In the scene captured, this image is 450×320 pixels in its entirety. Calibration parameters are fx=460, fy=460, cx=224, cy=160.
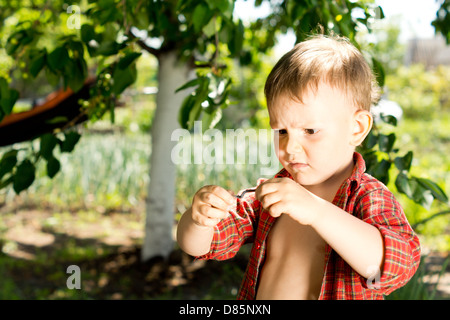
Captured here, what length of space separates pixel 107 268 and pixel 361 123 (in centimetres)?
272

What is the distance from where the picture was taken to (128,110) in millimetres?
12352

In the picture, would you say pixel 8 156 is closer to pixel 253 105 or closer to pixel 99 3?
pixel 99 3

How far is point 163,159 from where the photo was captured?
Result: 3.09 meters

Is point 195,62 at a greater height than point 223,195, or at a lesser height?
greater

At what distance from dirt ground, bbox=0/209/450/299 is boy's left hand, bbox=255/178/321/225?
164 cm

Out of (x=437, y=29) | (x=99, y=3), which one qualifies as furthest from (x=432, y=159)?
(x=99, y=3)

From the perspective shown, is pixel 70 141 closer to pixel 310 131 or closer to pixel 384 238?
pixel 310 131

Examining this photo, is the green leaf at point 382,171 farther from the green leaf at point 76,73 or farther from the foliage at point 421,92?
the foliage at point 421,92

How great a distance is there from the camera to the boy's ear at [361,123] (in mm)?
923

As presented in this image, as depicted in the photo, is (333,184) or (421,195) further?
(421,195)

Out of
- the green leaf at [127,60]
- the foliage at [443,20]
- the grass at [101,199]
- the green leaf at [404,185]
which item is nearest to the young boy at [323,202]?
the green leaf at [404,185]

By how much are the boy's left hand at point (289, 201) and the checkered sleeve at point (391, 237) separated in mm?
150

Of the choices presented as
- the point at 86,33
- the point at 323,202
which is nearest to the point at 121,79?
the point at 86,33
